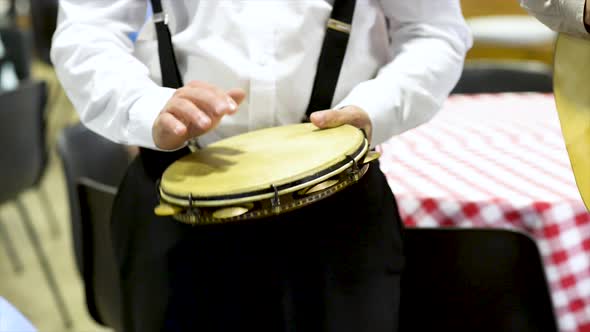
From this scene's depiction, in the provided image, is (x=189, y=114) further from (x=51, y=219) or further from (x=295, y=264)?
(x=51, y=219)

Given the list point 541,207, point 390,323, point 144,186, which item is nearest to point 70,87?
point 144,186

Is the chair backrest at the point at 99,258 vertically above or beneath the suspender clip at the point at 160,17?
beneath

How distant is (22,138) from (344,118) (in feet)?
4.58

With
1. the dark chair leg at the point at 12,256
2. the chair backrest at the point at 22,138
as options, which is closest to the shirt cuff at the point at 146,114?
the chair backrest at the point at 22,138

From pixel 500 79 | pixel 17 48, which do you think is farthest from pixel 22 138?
pixel 500 79

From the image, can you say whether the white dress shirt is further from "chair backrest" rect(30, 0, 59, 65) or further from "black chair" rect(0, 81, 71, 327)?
"chair backrest" rect(30, 0, 59, 65)

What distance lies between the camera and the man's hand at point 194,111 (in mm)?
728

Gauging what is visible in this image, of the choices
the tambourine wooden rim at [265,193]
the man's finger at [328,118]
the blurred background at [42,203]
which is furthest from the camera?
the blurred background at [42,203]

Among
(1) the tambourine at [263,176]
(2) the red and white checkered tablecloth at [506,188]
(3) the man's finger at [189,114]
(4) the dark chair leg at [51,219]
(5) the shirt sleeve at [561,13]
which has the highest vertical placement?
(5) the shirt sleeve at [561,13]

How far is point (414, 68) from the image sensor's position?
0.89 meters

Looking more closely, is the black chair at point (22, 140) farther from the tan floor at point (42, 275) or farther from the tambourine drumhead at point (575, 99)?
the tambourine drumhead at point (575, 99)

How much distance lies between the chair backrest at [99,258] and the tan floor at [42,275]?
2.39ft

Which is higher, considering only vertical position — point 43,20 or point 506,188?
point 506,188

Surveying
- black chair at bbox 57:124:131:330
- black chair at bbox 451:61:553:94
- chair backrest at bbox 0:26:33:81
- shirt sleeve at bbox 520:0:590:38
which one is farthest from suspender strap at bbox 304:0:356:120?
chair backrest at bbox 0:26:33:81
